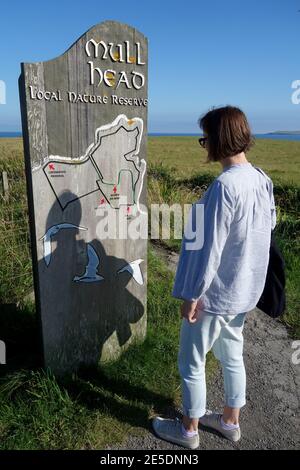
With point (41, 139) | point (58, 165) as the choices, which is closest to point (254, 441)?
point (58, 165)

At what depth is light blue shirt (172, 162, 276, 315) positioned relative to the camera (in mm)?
1747

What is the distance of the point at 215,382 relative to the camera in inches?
114

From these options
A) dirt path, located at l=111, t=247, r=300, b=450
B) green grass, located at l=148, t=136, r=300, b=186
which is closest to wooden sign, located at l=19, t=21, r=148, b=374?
green grass, located at l=148, t=136, r=300, b=186

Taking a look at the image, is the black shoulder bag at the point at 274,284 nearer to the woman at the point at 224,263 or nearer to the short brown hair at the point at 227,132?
the woman at the point at 224,263

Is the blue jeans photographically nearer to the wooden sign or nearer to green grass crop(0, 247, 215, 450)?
green grass crop(0, 247, 215, 450)

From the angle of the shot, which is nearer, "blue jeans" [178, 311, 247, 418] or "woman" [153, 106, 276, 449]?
"woman" [153, 106, 276, 449]

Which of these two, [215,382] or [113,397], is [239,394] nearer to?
[215,382]

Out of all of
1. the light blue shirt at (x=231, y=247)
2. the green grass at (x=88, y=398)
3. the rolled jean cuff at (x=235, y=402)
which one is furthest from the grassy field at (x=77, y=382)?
the rolled jean cuff at (x=235, y=402)

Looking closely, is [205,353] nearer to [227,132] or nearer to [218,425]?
[218,425]

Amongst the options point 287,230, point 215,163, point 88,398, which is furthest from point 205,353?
point 215,163

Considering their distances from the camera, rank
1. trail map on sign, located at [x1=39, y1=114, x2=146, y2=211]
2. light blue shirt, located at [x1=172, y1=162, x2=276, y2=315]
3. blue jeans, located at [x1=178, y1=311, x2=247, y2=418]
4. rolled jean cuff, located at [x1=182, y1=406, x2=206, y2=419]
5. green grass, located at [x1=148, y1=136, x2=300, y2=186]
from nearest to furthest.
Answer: light blue shirt, located at [x1=172, y1=162, x2=276, y2=315]
blue jeans, located at [x1=178, y1=311, x2=247, y2=418]
rolled jean cuff, located at [x1=182, y1=406, x2=206, y2=419]
trail map on sign, located at [x1=39, y1=114, x2=146, y2=211]
green grass, located at [x1=148, y1=136, x2=300, y2=186]

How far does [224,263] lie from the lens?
1939 mm

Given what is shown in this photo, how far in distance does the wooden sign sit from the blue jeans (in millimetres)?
906

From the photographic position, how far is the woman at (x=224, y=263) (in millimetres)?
1771
